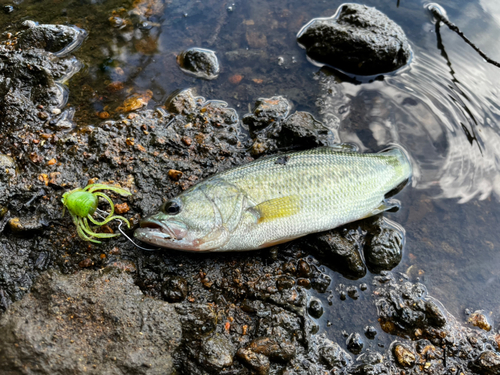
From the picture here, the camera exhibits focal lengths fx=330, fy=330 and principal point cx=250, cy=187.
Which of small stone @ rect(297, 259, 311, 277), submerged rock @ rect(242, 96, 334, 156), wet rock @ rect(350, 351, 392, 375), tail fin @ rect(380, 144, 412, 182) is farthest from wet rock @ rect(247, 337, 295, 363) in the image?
tail fin @ rect(380, 144, 412, 182)

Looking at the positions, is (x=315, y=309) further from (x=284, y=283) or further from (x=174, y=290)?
(x=174, y=290)

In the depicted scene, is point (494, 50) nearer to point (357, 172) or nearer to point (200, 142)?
point (357, 172)

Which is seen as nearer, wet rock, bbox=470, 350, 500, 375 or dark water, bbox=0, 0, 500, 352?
A: wet rock, bbox=470, 350, 500, 375

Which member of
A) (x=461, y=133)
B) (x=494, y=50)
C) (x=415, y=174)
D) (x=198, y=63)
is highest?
(x=494, y=50)

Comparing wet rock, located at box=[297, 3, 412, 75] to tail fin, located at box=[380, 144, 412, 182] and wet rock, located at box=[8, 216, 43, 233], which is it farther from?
wet rock, located at box=[8, 216, 43, 233]

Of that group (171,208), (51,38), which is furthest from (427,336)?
(51,38)

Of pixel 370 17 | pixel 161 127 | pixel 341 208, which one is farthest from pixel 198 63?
pixel 341 208

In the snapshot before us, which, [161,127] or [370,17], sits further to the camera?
[370,17]
